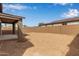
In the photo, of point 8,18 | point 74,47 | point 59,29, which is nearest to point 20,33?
point 8,18

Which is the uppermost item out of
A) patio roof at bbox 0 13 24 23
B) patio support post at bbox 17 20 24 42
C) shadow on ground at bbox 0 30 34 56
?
patio roof at bbox 0 13 24 23

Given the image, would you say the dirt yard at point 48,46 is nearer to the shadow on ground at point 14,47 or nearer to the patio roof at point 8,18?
the shadow on ground at point 14,47

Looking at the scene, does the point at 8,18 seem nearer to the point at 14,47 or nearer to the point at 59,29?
the point at 14,47

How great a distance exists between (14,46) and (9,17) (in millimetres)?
610

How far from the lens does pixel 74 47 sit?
615 centimetres

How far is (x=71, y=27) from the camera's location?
6.09 m

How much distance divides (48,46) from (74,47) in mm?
531

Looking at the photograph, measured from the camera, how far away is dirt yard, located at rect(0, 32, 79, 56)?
6.09 metres

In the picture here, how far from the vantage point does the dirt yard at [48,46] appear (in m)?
6.09

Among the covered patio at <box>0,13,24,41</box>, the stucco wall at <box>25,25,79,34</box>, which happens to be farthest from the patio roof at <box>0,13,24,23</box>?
the stucco wall at <box>25,25,79,34</box>

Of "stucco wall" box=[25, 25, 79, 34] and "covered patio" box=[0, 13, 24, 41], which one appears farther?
"covered patio" box=[0, 13, 24, 41]

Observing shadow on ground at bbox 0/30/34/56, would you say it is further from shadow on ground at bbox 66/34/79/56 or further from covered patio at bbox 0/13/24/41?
shadow on ground at bbox 66/34/79/56

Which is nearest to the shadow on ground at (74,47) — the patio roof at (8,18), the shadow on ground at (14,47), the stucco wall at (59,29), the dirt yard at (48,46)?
the dirt yard at (48,46)

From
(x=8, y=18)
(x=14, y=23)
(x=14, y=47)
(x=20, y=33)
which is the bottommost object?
(x=14, y=47)
